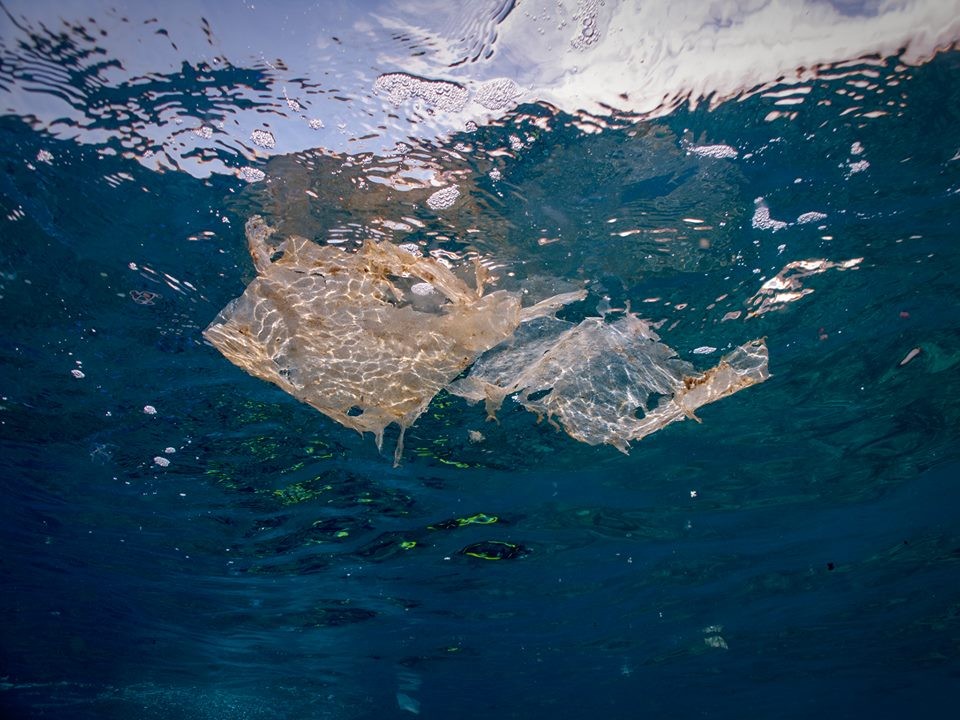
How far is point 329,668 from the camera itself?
3048cm

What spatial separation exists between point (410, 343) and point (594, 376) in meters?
A: 3.26

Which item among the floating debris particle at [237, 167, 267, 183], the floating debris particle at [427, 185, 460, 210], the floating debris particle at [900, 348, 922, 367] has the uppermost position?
the floating debris particle at [900, 348, 922, 367]

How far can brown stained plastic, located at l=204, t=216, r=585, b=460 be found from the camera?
6805 mm

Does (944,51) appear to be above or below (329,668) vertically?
above

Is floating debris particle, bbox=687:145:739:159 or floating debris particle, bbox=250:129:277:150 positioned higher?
floating debris particle, bbox=687:145:739:159

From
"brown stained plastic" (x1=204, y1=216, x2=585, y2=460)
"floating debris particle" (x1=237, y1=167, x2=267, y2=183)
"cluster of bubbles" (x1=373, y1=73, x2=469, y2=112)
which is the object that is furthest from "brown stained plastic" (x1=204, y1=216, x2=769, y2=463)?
"cluster of bubbles" (x1=373, y1=73, x2=469, y2=112)

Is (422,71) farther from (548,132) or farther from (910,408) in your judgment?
(910,408)

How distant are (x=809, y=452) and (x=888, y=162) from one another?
32.7 ft

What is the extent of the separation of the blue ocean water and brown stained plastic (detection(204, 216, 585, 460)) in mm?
498

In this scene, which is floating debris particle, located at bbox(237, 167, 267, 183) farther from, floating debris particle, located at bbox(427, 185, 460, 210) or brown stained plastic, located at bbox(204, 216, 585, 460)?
floating debris particle, located at bbox(427, 185, 460, 210)

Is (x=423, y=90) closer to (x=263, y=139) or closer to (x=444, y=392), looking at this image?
(x=263, y=139)

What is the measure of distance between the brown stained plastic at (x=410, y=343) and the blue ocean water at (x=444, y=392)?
573 mm

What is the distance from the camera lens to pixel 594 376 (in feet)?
28.8

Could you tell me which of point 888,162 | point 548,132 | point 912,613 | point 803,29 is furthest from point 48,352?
point 912,613
